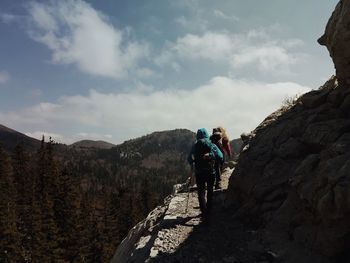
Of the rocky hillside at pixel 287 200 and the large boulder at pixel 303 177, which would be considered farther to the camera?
the rocky hillside at pixel 287 200

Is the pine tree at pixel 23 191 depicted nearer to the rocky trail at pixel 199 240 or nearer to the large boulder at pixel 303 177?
the rocky trail at pixel 199 240

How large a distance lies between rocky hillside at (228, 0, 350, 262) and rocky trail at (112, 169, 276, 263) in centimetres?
50

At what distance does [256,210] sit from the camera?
483 inches

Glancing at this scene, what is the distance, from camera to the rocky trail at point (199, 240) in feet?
34.1

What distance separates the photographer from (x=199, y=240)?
11.4m

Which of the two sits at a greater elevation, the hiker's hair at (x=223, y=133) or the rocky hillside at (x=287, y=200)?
the hiker's hair at (x=223, y=133)

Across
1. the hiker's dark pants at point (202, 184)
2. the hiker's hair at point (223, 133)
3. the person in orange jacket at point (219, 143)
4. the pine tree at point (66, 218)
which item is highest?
the hiker's hair at point (223, 133)

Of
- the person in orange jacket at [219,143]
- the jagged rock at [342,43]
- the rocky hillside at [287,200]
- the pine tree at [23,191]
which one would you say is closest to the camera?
the rocky hillside at [287,200]

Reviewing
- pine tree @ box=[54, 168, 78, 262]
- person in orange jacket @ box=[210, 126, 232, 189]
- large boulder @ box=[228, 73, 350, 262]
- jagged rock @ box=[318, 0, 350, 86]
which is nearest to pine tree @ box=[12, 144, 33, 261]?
pine tree @ box=[54, 168, 78, 262]

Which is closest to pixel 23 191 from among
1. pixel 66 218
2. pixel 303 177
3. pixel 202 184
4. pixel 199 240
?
pixel 66 218

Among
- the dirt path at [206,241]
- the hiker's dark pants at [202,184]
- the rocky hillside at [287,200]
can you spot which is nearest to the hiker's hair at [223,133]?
the rocky hillside at [287,200]

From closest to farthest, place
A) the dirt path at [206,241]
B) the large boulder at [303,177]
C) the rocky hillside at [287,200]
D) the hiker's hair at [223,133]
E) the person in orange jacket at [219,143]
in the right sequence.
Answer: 1. the large boulder at [303,177]
2. the rocky hillside at [287,200]
3. the dirt path at [206,241]
4. the person in orange jacket at [219,143]
5. the hiker's hair at [223,133]

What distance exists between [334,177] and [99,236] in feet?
190

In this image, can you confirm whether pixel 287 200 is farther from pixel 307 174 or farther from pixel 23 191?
pixel 23 191
